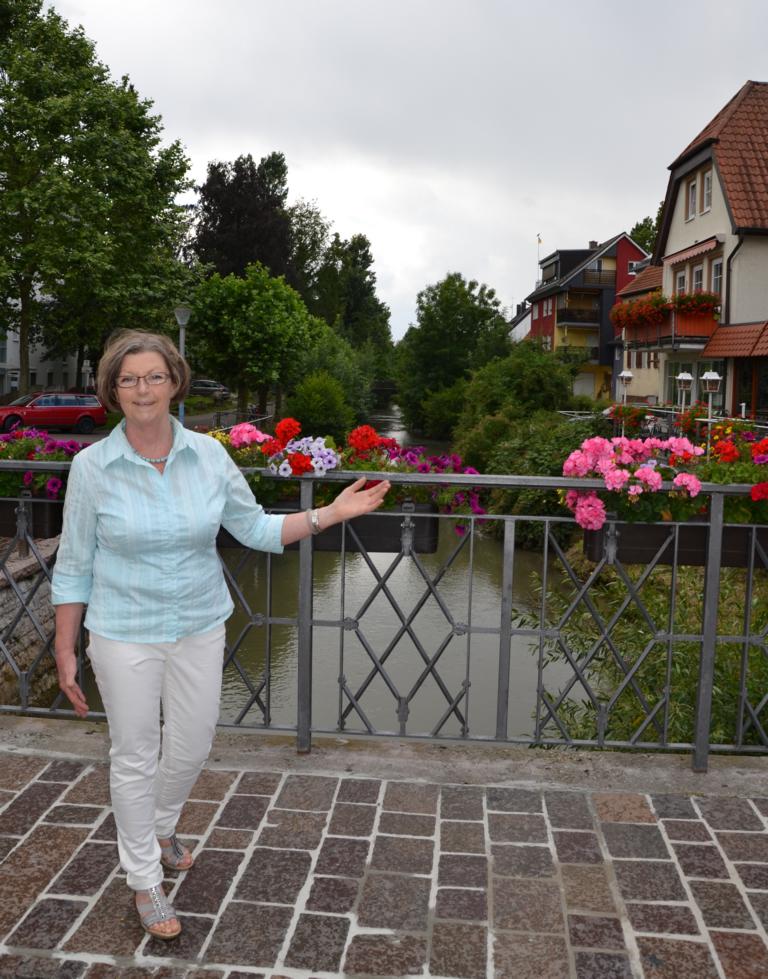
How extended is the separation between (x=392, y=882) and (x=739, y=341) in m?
27.4

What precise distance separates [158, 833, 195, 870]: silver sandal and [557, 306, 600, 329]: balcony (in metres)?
53.9

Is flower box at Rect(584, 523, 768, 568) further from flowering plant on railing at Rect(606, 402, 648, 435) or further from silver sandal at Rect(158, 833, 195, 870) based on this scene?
flowering plant on railing at Rect(606, 402, 648, 435)

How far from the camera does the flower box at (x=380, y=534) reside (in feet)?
14.4

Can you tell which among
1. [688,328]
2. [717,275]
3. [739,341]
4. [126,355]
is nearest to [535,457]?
[739,341]

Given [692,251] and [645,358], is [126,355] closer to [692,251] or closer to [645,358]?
[692,251]

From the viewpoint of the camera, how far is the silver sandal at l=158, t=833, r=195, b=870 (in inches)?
128

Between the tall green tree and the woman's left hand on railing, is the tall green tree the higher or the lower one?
the higher one

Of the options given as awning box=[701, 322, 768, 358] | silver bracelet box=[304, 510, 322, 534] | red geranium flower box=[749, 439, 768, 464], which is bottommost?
silver bracelet box=[304, 510, 322, 534]

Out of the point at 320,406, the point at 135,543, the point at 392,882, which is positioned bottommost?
the point at 392,882

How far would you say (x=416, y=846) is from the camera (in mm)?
3459

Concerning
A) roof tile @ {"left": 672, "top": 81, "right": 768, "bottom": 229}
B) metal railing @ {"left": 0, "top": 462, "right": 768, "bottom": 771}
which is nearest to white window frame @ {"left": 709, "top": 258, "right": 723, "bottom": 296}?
roof tile @ {"left": 672, "top": 81, "right": 768, "bottom": 229}

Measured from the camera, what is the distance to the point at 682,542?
4.26m

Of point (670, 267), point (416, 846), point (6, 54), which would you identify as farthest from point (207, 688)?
point (670, 267)

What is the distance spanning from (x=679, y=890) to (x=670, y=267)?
33571 millimetres
